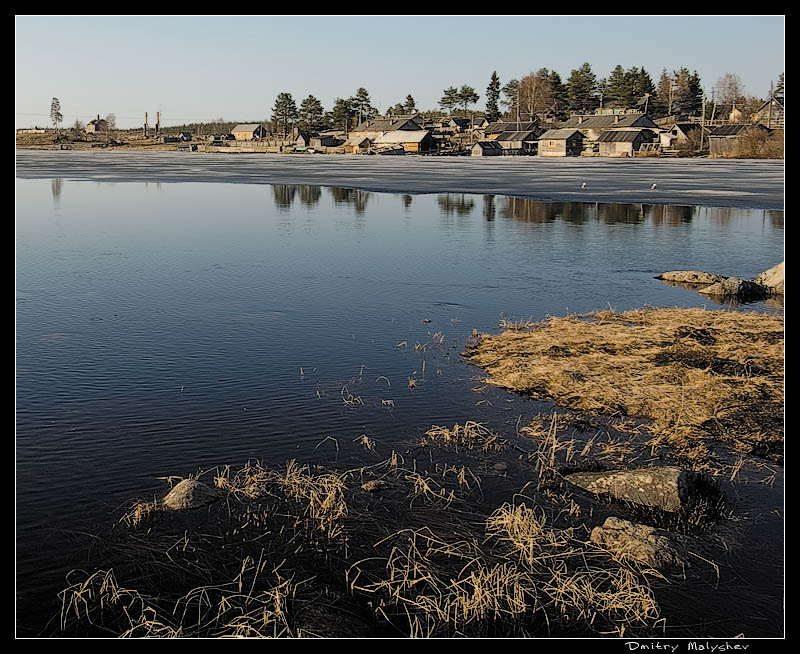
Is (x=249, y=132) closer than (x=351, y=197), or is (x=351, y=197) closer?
(x=351, y=197)

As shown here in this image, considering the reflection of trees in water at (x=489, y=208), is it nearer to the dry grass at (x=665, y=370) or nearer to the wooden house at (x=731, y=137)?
the dry grass at (x=665, y=370)

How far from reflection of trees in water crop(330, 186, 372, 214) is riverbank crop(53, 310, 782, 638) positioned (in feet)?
82.2

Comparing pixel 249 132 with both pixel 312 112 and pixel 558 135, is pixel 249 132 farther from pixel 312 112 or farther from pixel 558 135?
pixel 558 135

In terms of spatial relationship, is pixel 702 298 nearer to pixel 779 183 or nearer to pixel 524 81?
pixel 779 183

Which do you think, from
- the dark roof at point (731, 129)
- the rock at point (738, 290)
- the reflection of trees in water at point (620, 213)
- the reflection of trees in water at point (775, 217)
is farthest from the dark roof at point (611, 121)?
the rock at point (738, 290)

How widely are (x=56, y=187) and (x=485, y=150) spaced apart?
214 feet

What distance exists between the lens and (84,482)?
7324 millimetres

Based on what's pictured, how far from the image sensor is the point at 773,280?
55.1 feet

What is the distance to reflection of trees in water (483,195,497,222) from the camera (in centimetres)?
3038

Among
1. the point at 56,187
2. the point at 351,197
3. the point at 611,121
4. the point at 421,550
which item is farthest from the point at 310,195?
the point at 611,121

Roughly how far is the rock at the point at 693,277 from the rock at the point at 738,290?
602 mm

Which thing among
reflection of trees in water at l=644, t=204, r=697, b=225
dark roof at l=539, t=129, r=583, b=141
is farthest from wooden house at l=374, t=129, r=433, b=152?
reflection of trees in water at l=644, t=204, r=697, b=225

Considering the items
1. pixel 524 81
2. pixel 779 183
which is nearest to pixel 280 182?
pixel 779 183
